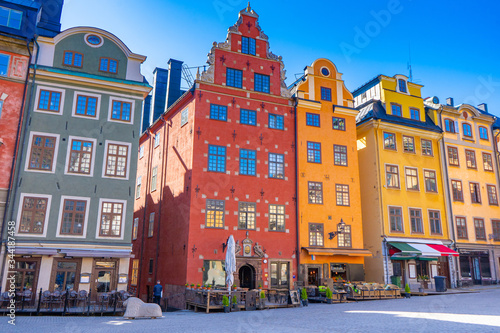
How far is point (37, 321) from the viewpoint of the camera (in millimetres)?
16625

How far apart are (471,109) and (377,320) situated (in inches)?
1152

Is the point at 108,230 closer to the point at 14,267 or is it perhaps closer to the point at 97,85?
the point at 14,267

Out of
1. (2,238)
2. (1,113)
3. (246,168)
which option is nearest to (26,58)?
(1,113)

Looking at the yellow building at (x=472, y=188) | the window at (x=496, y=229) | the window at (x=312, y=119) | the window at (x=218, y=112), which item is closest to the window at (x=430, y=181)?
the yellow building at (x=472, y=188)

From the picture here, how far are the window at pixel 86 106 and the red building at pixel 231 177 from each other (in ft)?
20.1

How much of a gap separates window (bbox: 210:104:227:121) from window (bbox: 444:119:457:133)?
68.2 ft

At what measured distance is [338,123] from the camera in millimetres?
32031

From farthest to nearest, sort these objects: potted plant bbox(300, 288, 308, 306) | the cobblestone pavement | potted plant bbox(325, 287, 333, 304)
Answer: potted plant bbox(325, 287, 333, 304) → potted plant bbox(300, 288, 308, 306) → the cobblestone pavement

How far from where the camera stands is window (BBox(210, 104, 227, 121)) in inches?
1100

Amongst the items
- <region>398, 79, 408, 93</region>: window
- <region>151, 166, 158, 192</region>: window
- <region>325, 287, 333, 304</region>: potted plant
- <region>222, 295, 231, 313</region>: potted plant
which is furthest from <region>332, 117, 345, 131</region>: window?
<region>222, 295, 231, 313</region>: potted plant

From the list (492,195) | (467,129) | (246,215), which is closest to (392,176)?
(467,129)

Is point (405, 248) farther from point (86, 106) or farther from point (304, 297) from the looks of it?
point (86, 106)

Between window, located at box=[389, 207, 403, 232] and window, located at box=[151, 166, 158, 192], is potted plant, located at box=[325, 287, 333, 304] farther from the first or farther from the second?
window, located at box=[151, 166, 158, 192]

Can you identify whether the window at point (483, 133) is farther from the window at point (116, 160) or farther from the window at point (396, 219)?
the window at point (116, 160)
